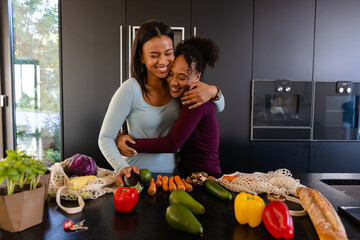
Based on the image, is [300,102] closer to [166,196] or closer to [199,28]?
[199,28]

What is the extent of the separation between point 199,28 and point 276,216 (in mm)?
2273

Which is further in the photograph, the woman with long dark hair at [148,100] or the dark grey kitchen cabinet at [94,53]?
the dark grey kitchen cabinet at [94,53]

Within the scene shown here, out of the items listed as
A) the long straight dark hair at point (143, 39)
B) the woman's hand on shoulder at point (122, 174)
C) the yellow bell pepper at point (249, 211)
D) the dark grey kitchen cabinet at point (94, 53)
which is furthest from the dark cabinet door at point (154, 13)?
the yellow bell pepper at point (249, 211)

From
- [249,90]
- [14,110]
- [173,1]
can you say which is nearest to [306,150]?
[249,90]

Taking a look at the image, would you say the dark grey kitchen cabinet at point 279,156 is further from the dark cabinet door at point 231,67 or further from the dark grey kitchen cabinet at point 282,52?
the dark cabinet door at point 231,67

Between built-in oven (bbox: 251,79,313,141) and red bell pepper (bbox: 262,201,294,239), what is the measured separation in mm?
2074

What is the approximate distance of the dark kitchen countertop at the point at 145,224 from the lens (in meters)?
0.76

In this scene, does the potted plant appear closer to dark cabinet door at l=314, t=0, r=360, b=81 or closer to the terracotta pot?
the terracotta pot

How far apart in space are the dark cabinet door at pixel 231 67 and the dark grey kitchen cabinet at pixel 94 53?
0.25 metres

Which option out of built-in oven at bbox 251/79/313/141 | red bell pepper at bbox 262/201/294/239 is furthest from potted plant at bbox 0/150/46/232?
built-in oven at bbox 251/79/313/141

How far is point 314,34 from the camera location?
2.82 meters

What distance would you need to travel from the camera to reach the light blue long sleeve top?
4.51ft

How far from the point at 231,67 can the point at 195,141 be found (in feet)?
4.95

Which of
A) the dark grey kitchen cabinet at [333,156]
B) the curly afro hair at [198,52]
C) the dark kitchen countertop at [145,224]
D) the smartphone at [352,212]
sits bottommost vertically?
the dark grey kitchen cabinet at [333,156]
